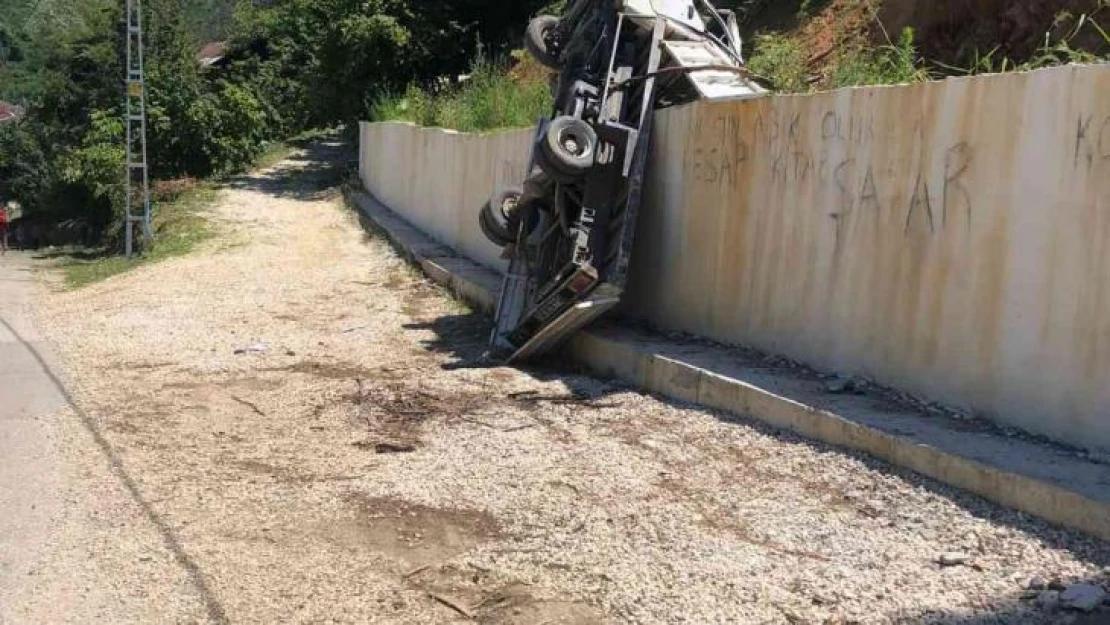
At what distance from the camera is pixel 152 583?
4.74 meters

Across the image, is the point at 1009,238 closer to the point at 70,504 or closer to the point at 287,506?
the point at 287,506

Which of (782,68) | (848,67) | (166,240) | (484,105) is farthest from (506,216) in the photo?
(166,240)

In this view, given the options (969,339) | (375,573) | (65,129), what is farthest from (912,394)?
(65,129)

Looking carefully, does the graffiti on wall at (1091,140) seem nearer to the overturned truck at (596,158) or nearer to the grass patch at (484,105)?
the overturned truck at (596,158)

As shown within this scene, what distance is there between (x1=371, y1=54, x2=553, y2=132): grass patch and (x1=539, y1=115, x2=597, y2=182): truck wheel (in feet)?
17.6

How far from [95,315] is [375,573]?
9990 mm

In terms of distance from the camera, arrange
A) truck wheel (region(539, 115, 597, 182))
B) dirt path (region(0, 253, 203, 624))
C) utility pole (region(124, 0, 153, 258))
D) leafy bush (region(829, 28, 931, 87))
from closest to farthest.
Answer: dirt path (region(0, 253, 203, 624)) → leafy bush (region(829, 28, 931, 87)) → truck wheel (region(539, 115, 597, 182)) → utility pole (region(124, 0, 153, 258))

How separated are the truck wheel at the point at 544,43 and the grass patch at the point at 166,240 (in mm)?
9303

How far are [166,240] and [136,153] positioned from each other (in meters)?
6.78

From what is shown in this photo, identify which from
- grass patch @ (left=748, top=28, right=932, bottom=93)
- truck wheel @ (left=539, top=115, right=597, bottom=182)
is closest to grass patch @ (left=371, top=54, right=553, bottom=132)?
grass patch @ (left=748, top=28, right=932, bottom=93)

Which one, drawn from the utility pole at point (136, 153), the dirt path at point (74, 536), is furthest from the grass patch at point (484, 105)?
the dirt path at point (74, 536)

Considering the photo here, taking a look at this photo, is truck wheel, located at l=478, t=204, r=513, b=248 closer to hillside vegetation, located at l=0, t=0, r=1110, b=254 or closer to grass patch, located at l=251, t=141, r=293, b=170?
hillside vegetation, located at l=0, t=0, r=1110, b=254

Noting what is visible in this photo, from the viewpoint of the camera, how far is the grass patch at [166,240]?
62.2 ft

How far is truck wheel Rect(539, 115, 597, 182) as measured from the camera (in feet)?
28.1
